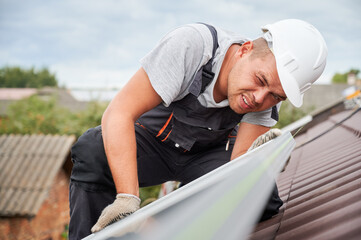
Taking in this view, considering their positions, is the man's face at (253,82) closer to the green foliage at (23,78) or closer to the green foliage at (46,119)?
the green foliage at (46,119)

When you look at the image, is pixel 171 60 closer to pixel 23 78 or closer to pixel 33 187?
pixel 33 187

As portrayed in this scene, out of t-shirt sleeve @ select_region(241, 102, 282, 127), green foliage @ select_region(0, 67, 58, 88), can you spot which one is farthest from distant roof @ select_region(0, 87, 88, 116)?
t-shirt sleeve @ select_region(241, 102, 282, 127)

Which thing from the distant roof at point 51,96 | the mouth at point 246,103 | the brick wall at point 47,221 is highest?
the mouth at point 246,103

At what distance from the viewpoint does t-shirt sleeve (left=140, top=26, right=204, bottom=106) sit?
1777 millimetres

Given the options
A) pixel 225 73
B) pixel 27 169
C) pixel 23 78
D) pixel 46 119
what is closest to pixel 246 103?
pixel 225 73

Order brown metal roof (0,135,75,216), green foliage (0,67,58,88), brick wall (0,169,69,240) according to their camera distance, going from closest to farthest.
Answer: brown metal roof (0,135,75,216), brick wall (0,169,69,240), green foliage (0,67,58,88)

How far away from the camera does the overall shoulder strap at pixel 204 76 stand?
1.98 m

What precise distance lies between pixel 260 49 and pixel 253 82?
0.70 feet

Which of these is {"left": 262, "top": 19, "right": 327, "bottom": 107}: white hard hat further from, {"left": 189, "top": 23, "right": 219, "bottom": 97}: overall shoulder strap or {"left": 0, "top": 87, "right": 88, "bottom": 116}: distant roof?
{"left": 0, "top": 87, "right": 88, "bottom": 116}: distant roof

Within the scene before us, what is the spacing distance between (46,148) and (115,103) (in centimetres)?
985

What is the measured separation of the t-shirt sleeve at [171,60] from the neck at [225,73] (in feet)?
0.94

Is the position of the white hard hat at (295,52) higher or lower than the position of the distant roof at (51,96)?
higher

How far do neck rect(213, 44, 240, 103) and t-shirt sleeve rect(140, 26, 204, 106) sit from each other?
0.94ft

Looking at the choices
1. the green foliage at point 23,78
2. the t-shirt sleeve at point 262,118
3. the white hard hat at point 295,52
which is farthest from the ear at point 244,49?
the green foliage at point 23,78
